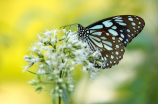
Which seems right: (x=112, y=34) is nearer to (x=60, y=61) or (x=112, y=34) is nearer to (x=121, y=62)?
(x=121, y=62)

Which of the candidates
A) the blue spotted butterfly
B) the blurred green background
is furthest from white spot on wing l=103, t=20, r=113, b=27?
the blurred green background

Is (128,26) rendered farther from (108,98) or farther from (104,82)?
(108,98)

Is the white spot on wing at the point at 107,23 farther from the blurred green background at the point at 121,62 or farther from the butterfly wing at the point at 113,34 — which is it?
the blurred green background at the point at 121,62

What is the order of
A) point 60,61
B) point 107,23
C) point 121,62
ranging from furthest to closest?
point 121,62 → point 107,23 → point 60,61

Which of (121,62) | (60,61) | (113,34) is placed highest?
(113,34)

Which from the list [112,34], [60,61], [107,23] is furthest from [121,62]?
[60,61]

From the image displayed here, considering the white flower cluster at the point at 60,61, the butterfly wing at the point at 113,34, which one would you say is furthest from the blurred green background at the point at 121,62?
the white flower cluster at the point at 60,61

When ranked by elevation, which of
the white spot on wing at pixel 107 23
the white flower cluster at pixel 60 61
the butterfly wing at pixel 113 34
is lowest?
the white flower cluster at pixel 60 61

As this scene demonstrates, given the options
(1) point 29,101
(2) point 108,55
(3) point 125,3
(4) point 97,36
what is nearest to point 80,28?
(4) point 97,36
